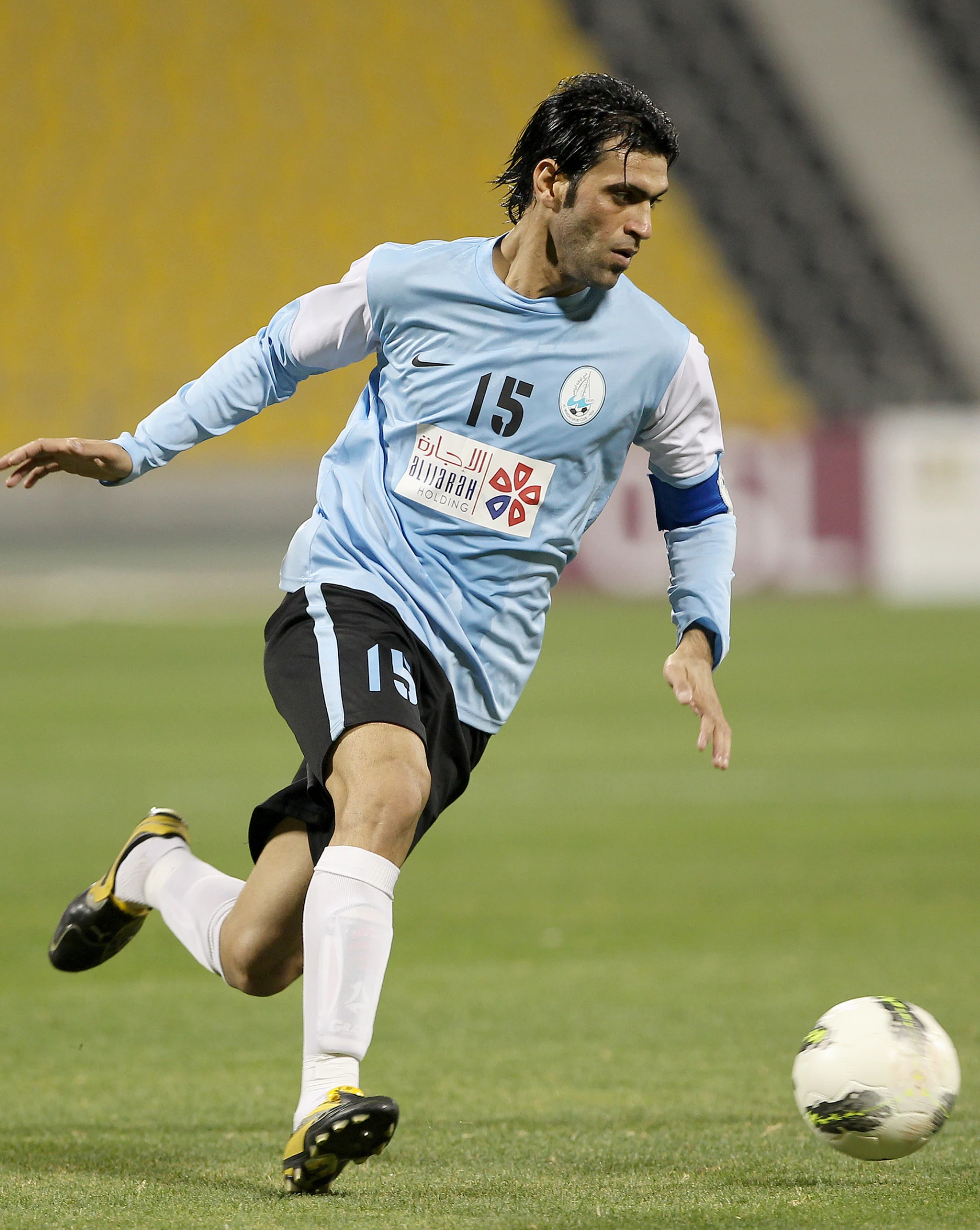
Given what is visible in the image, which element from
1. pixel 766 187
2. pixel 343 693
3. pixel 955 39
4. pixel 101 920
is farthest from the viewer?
pixel 955 39

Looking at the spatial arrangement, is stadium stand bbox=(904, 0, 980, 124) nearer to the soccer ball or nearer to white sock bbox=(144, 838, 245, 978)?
white sock bbox=(144, 838, 245, 978)

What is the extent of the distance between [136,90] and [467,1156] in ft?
73.3

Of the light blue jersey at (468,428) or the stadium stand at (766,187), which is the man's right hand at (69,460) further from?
the stadium stand at (766,187)

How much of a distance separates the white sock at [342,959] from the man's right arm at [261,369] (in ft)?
3.09

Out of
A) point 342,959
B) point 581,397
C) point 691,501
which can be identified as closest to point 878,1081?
point 342,959

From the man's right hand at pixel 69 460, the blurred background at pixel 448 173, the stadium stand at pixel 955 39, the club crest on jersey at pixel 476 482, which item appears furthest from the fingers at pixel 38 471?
the stadium stand at pixel 955 39

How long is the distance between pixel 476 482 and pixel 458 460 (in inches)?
2.3

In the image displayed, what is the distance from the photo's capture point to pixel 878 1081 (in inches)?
122

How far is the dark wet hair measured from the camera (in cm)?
334

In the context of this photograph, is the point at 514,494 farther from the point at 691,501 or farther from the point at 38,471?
the point at 38,471

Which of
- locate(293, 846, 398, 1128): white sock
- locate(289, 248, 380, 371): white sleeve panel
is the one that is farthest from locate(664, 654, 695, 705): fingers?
locate(289, 248, 380, 371): white sleeve panel

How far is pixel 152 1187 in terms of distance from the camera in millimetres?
3070

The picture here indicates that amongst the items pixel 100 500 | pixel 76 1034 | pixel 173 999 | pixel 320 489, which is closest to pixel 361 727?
pixel 320 489

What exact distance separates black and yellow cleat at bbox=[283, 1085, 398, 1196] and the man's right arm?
1.33m
